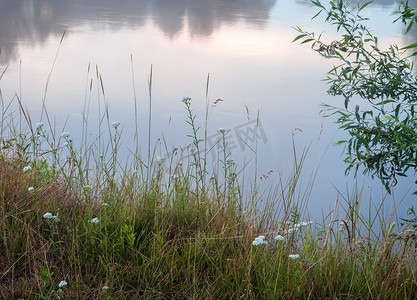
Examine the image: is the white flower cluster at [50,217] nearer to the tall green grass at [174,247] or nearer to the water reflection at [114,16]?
the tall green grass at [174,247]

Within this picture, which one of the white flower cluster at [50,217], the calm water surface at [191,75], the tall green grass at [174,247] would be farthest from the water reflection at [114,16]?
the white flower cluster at [50,217]

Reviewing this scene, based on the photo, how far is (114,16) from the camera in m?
15.4

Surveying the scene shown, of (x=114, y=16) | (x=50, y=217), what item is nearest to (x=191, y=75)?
(x=50, y=217)

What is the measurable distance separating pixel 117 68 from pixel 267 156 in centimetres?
411

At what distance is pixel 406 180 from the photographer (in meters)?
5.33

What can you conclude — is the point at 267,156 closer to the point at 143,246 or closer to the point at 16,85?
the point at 143,246

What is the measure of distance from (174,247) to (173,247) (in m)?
0.03

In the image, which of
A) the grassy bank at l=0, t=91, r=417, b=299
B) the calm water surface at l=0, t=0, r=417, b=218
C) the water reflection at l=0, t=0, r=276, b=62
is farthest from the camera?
the water reflection at l=0, t=0, r=276, b=62

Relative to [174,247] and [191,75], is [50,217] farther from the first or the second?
[191,75]

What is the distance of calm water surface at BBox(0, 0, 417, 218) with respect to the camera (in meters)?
5.11

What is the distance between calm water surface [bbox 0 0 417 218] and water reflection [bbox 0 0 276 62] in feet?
0.18

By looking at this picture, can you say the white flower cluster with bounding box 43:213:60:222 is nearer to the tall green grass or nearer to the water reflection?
the tall green grass

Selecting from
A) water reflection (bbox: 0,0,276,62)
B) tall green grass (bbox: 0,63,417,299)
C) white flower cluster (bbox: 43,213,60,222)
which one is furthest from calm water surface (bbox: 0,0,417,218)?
white flower cluster (bbox: 43,213,60,222)

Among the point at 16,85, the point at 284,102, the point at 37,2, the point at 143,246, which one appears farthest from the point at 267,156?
the point at 37,2
